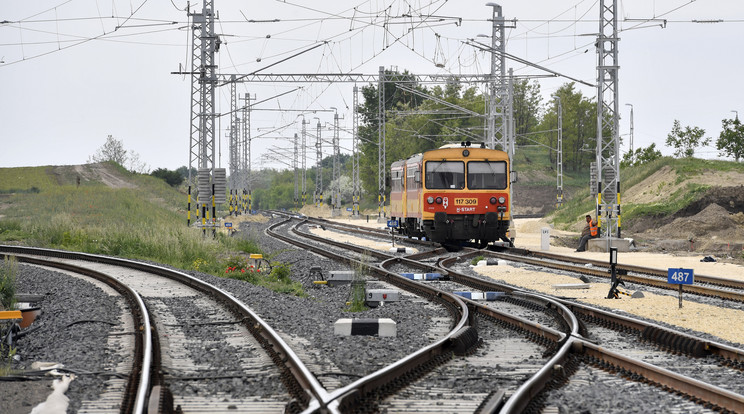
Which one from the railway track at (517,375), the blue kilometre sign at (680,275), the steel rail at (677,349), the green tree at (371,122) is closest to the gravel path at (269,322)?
the railway track at (517,375)

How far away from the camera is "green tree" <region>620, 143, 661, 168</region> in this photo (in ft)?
236

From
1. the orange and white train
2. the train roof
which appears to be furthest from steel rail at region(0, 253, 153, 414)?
the train roof

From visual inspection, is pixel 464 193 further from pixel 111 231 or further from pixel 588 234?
pixel 111 231

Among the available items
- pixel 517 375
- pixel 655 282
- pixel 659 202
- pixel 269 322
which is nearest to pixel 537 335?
pixel 517 375

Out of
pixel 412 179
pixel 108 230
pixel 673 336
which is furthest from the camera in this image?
pixel 108 230

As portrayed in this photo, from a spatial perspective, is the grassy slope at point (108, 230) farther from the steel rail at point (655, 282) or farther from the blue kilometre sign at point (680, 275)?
A: the blue kilometre sign at point (680, 275)

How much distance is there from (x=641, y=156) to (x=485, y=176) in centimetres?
4902

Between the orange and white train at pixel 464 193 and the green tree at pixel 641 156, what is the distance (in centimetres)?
4516

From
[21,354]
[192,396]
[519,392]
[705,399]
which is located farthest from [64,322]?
[705,399]

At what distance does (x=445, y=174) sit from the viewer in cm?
2833

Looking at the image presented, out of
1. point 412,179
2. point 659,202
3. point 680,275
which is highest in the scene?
point 412,179

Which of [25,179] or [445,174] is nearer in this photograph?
[445,174]

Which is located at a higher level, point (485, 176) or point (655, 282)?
point (485, 176)

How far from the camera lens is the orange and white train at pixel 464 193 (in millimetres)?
28250
